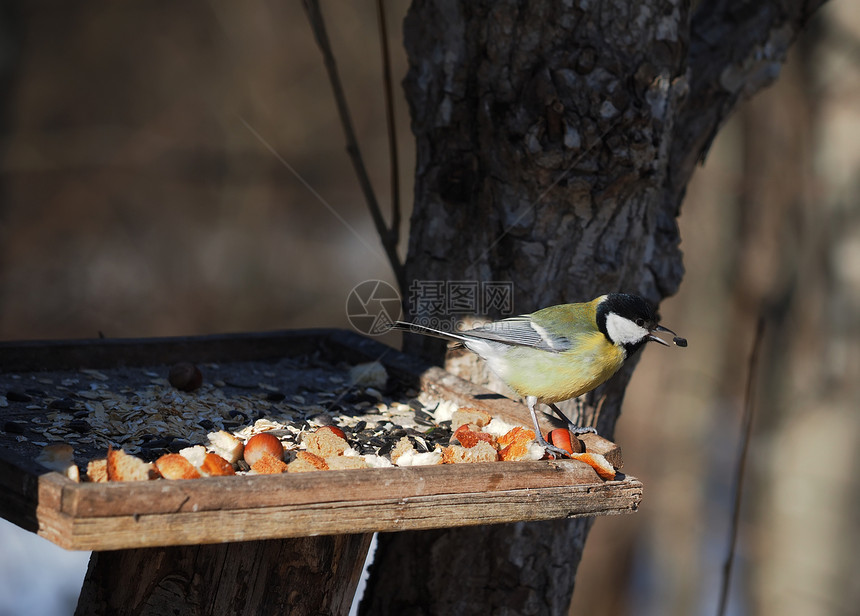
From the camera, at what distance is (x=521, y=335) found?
229 centimetres

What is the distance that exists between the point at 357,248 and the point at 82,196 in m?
1.96

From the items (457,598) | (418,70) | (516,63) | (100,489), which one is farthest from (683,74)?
(100,489)

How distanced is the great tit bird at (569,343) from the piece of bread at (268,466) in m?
0.70

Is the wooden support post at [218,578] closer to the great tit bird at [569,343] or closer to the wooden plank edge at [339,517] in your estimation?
the wooden plank edge at [339,517]

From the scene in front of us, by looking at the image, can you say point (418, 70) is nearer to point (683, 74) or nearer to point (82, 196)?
point (683, 74)

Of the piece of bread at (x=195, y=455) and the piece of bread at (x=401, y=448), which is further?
the piece of bread at (x=401, y=448)

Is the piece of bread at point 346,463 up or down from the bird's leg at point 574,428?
down

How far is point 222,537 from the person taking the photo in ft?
4.75

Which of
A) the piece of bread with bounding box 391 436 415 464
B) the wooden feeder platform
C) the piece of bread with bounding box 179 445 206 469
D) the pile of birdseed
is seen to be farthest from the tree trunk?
the piece of bread with bounding box 179 445 206 469

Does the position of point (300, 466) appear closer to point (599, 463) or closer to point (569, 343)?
point (599, 463)

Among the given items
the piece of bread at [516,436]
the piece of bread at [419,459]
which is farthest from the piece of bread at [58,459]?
the piece of bread at [516,436]

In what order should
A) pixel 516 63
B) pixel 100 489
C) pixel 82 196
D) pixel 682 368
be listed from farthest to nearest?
pixel 82 196 < pixel 682 368 < pixel 516 63 < pixel 100 489

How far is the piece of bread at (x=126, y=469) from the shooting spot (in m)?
1.50

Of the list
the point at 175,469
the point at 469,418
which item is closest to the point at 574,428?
the point at 469,418
